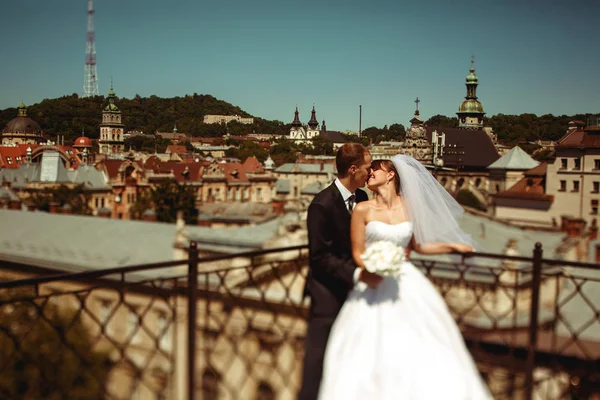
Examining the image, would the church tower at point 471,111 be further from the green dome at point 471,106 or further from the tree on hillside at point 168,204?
the tree on hillside at point 168,204

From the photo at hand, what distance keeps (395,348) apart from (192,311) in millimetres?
1426

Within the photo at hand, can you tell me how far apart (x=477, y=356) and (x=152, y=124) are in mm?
91466

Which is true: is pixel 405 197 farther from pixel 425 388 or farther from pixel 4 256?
pixel 4 256

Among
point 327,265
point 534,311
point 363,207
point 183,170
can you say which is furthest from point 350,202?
point 183,170

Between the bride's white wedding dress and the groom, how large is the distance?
0.09 m

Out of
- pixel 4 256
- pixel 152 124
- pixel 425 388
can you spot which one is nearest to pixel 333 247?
pixel 425 388

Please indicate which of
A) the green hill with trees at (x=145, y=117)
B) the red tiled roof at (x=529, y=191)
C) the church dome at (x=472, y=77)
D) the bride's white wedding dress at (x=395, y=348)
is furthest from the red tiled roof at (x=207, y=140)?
the bride's white wedding dress at (x=395, y=348)

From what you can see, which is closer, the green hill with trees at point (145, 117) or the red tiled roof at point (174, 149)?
the green hill with trees at point (145, 117)

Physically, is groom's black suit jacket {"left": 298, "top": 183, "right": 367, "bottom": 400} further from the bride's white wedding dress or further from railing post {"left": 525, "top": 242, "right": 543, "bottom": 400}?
railing post {"left": 525, "top": 242, "right": 543, "bottom": 400}

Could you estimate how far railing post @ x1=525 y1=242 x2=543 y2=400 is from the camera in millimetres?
4392

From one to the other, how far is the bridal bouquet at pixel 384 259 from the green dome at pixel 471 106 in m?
94.3

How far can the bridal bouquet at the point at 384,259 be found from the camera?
3578mm

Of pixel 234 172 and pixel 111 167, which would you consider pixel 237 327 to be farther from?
pixel 234 172

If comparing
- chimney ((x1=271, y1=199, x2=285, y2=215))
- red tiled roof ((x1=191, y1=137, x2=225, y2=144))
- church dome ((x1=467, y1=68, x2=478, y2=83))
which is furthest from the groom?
red tiled roof ((x1=191, y1=137, x2=225, y2=144))
